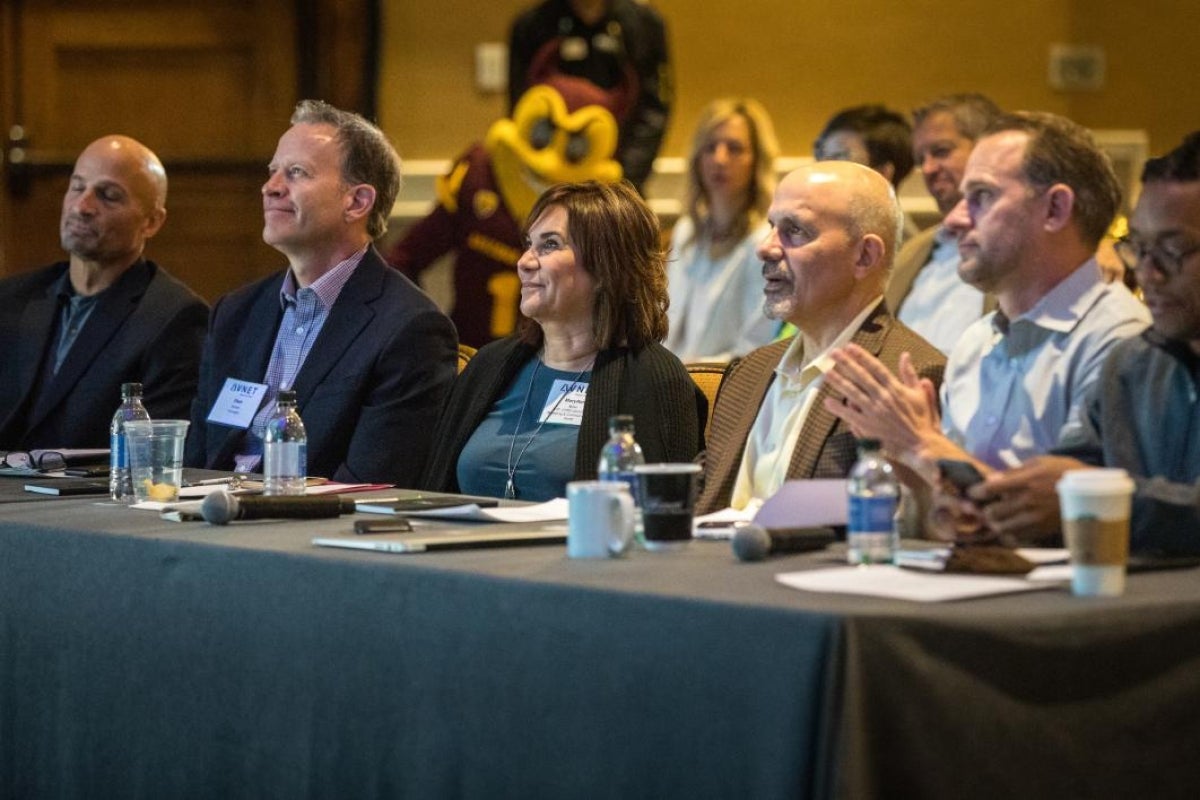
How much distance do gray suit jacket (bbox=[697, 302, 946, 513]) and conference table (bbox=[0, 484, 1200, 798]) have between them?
0.66 meters

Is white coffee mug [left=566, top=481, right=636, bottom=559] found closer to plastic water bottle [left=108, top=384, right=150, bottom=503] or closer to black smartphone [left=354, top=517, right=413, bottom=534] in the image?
black smartphone [left=354, top=517, right=413, bottom=534]

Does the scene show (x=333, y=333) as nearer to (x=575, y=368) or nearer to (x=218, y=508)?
(x=575, y=368)

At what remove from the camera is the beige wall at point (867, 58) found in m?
7.18

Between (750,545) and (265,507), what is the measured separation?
84 centimetres

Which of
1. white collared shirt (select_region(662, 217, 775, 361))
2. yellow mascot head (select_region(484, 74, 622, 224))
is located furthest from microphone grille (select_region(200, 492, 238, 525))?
yellow mascot head (select_region(484, 74, 622, 224))

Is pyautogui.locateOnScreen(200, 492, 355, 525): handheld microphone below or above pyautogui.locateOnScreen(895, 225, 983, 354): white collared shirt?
below

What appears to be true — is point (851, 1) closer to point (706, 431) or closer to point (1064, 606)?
point (706, 431)

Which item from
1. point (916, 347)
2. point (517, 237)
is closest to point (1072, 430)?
point (916, 347)

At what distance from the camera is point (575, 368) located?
345 centimetres

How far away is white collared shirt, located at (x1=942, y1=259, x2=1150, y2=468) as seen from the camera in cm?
280

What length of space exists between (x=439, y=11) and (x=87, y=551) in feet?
16.3

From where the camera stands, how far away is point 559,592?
76.3 inches

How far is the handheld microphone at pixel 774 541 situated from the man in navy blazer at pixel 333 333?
5.28 ft

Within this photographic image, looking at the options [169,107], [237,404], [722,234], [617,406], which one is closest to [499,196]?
[722,234]
